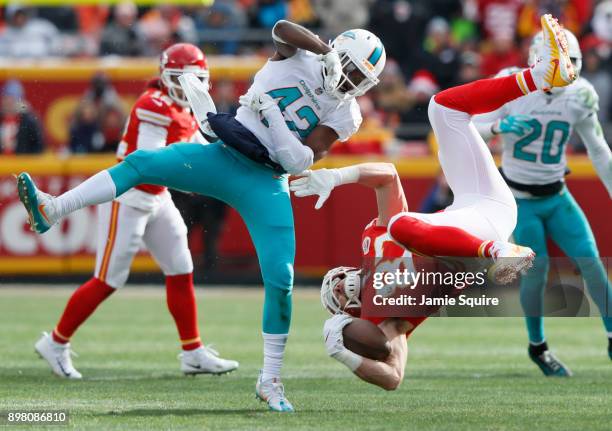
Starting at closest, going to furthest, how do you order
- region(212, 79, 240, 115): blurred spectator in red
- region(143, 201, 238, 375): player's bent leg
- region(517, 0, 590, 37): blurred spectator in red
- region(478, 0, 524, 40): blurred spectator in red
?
region(143, 201, 238, 375): player's bent leg → region(212, 79, 240, 115): blurred spectator in red → region(517, 0, 590, 37): blurred spectator in red → region(478, 0, 524, 40): blurred spectator in red

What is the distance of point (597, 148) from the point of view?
761cm

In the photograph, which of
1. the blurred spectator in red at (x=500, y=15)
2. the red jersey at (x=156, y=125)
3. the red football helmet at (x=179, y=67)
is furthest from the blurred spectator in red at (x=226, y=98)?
the red jersey at (x=156, y=125)

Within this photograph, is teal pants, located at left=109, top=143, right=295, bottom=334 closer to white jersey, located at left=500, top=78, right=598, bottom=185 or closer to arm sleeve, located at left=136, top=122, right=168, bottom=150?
arm sleeve, located at left=136, top=122, right=168, bottom=150

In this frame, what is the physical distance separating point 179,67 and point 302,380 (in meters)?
1.93

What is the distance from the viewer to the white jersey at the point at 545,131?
775 centimetres

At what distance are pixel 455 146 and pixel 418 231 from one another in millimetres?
727

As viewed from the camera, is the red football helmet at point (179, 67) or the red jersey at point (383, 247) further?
the red football helmet at point (179, 67)

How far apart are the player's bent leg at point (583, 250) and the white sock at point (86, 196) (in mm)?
3070

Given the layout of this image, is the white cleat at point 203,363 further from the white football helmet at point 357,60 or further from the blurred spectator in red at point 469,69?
the blurred spectator in red at point 469,69

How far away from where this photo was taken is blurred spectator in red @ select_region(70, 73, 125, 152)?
13.1 metres

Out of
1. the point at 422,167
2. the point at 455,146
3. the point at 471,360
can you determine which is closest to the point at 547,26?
the point at 455,146

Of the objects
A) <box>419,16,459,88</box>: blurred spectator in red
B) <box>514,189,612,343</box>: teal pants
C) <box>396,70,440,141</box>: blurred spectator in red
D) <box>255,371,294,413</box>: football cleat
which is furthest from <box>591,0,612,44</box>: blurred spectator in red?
<box>255,371,294,413</box>: football cleat

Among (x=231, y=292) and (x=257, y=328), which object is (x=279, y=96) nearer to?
(x=257, y=328)

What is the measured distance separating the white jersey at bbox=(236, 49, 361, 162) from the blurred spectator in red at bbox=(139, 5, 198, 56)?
26.8 ft
